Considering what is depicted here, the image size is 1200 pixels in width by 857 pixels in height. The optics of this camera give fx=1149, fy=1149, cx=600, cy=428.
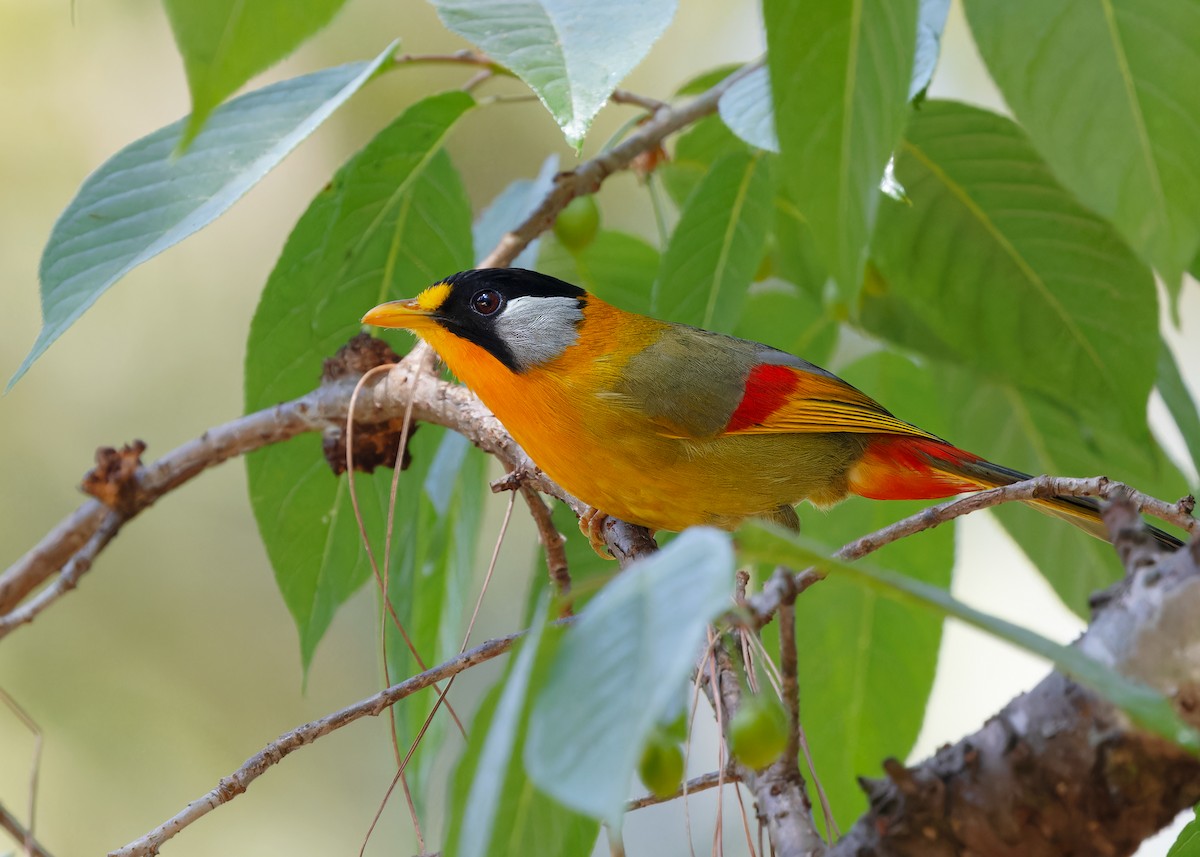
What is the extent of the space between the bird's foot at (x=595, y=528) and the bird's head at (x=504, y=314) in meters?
0.38

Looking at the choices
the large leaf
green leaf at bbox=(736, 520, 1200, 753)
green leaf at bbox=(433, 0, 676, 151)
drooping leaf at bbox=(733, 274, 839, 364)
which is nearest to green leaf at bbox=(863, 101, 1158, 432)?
drooping leaf at bbox=(733, 274, 839, 364)

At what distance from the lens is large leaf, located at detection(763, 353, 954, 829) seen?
266 centimetres

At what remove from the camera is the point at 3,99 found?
17.7 feet

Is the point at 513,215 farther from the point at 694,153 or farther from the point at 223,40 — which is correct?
the point at 223,40

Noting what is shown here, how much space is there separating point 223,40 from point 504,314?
170 cm

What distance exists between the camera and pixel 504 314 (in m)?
2.81

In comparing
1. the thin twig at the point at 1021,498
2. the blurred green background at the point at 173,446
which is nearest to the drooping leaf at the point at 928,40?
the thin twig at the point at 1021,498

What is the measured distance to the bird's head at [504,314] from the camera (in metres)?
2.67

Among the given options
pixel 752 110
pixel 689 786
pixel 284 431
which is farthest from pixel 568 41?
pixel 284 431

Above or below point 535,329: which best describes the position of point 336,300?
above

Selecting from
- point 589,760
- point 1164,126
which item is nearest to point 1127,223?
point 1164,126

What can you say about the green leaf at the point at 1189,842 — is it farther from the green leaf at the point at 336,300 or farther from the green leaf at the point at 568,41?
the green leaf at the point at 336,300

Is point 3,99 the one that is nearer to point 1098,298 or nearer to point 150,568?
point 150,568

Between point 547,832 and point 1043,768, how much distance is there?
0.45 metres
